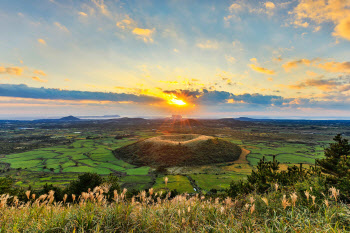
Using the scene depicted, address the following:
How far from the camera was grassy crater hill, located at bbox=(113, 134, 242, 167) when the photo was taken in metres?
77.2

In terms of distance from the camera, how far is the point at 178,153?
8150cm

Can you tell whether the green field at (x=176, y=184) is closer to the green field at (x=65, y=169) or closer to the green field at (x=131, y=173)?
the green field at (x=131, y=173)

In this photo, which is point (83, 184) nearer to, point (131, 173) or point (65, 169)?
point (131, 173)

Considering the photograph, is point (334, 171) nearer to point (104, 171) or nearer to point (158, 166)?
point (158, 166)

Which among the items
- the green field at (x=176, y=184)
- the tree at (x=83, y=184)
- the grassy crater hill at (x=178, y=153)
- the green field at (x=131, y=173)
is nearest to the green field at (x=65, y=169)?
the green field at (x=131, y=173)

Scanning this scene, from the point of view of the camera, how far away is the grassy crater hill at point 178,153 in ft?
253

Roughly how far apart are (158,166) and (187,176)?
1786 cm

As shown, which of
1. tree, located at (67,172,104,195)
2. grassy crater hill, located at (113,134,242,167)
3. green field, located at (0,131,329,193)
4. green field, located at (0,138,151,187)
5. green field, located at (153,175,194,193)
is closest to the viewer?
tree, located at (67,172,104,195)

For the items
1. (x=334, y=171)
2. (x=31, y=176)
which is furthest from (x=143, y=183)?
(x=334, y=171)

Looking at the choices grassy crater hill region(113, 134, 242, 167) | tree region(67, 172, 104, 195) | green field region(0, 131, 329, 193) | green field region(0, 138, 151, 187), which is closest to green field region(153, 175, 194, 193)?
green field region(0, 131, 329, 193)

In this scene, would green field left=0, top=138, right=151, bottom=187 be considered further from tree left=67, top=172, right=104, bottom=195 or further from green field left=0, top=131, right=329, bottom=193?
tree left=67, top=172, right=104, bottom=195

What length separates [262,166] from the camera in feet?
114

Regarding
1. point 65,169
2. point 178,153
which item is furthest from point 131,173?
point 65,169

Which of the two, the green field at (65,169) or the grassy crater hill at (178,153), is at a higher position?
the grassy crater hill at (178,153)
